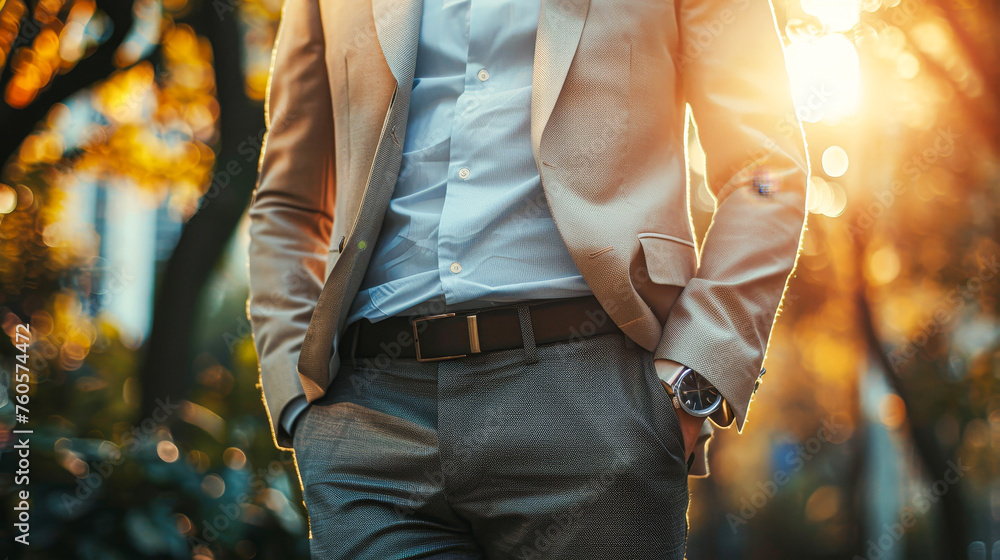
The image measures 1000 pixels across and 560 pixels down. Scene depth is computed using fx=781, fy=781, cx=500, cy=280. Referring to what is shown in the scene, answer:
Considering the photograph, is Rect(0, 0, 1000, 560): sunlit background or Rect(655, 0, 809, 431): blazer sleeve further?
Rect(0, 0, 1000, 560): sunlit background

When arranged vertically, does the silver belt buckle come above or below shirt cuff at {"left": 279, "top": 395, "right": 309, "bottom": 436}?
above

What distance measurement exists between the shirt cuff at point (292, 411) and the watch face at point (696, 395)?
0.89 m

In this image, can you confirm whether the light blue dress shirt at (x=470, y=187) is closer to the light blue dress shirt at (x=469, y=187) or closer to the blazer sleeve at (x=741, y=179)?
the light blue dress shirt at (x=469, y=187)

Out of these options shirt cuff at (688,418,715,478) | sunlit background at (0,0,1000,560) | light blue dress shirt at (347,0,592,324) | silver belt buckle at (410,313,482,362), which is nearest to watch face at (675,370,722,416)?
shirt cuff at (688,418,715,478)

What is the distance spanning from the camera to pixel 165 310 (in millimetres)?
5594

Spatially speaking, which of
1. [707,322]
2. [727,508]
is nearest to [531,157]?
[707,322]

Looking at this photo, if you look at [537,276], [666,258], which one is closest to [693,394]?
[666,258]

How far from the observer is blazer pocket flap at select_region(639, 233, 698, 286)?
1636 millimetres

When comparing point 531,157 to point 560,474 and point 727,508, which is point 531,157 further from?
point 727,508

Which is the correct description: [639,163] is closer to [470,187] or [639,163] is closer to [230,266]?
[470,187]

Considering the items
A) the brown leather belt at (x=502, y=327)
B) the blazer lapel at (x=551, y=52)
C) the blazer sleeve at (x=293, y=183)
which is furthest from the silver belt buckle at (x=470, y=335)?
the blazer sleeve at (x=293, y=183)

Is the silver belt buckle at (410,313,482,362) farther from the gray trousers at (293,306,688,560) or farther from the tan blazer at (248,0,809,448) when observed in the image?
the tan blazer at (248,0,809,448)

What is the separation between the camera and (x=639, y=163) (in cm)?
170

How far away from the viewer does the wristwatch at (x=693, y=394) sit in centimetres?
156
